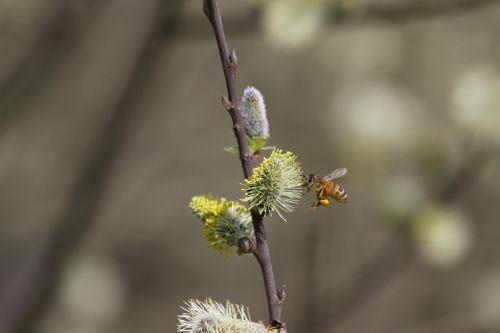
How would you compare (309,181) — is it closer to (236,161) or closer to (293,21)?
(293,21)

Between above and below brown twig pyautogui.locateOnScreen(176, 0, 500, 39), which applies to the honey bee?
below

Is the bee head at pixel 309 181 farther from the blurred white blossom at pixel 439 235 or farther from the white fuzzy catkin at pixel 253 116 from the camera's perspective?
the blurred white blossom at pixel 439 235

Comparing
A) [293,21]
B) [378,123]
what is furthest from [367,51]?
[293,21]

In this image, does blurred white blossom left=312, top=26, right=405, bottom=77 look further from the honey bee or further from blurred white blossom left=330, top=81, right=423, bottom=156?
the honey bee

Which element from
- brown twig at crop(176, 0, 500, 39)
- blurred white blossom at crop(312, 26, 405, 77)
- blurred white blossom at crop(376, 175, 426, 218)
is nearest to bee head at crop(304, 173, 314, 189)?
brown twig at crop(176, 0, 500, 39)

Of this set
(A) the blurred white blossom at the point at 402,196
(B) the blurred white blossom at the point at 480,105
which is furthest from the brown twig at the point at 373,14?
(A) the blurred white blossom at the point at 402,196

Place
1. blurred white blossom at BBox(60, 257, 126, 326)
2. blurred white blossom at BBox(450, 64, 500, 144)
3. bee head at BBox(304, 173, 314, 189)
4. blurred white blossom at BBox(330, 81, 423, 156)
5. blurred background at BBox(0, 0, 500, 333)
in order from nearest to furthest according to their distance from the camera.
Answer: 1. bee head at BBox(304, 173, 314, 189)
2. blurred white blossom at BBox(450, 64, 500, 144)
3. blurred background at BBox(0, 0, 500, 333)
4. blurred white blossom at BBox(330, 81, 423, 156)
5. blurred white blossom at BBox(60, 257, 126, 326)

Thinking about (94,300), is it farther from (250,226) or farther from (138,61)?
(250,226)

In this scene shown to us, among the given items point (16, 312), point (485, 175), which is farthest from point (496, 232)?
point (16, 312)
